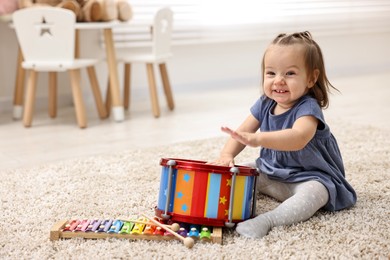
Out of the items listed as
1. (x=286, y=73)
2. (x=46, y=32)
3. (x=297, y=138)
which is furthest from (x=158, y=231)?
(x=46, y=32)

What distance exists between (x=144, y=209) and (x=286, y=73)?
18.3 inches

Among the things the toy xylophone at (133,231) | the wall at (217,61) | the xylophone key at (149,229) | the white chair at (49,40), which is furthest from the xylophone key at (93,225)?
the wall at (217,61)

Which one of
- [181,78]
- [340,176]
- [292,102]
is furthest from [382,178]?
[181,78]

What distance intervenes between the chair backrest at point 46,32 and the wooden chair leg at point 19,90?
0.26 m

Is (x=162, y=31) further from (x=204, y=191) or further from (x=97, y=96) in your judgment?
(x=204, y=191)

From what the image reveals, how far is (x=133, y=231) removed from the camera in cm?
120

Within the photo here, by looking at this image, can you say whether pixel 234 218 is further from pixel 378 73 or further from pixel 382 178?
pixel 378 73

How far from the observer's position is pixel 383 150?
198 cm

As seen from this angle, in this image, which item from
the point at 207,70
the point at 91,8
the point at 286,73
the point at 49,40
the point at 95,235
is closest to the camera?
the point at 95,235

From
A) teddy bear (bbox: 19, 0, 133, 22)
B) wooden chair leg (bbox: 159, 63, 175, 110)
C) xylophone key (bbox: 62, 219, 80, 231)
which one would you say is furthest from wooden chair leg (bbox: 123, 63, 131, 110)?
xylophone key (bbox: 62, 219, 80, 231)

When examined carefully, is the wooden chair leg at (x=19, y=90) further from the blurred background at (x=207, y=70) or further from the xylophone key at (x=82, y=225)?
the xylophone key at (x=82, y=225)

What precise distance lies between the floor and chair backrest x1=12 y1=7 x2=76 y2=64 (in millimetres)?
321

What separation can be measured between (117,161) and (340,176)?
2.51 feet

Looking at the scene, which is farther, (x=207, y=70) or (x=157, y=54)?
(x=207, y=70)
